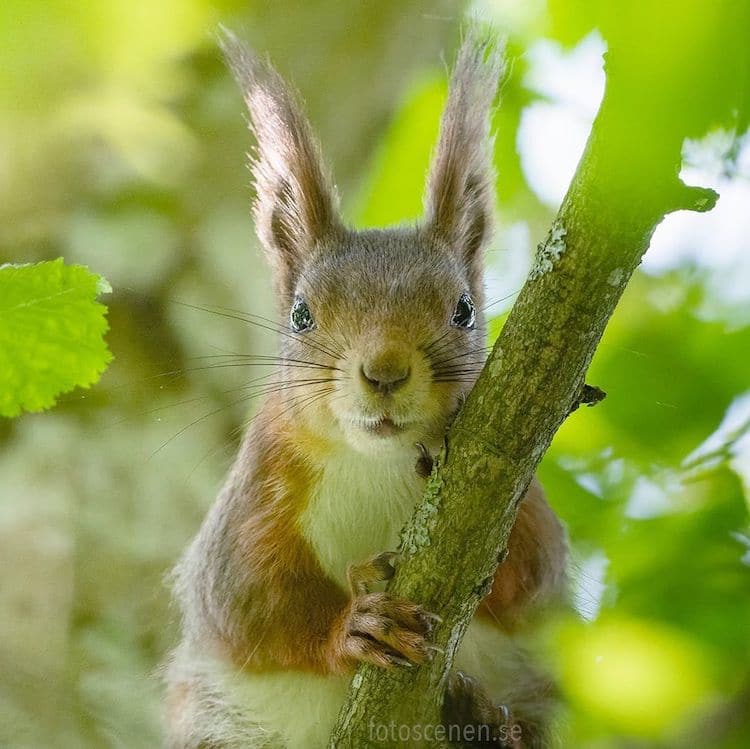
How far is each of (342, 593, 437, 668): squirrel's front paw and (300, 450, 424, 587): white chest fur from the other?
41cm

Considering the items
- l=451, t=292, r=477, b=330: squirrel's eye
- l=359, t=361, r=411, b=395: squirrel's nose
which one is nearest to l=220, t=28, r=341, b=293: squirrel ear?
l=451, t=292, r=477, b=330: squirrel's eye

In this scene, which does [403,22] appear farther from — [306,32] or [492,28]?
[492,28]

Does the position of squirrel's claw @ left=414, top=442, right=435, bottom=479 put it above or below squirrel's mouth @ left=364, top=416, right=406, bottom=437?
below

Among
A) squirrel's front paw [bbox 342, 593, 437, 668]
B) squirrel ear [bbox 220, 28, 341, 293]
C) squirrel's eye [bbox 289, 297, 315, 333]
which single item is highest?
squirrel ear [bbox 220, 28, 341, 293]

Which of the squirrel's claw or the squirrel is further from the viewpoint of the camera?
the squirrel

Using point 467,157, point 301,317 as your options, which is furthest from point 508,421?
Result: point 467,157

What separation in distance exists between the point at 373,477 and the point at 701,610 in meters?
1.01

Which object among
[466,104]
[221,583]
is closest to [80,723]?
[221,583]

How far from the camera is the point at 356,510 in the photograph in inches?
106

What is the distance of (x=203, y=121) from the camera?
4316mm

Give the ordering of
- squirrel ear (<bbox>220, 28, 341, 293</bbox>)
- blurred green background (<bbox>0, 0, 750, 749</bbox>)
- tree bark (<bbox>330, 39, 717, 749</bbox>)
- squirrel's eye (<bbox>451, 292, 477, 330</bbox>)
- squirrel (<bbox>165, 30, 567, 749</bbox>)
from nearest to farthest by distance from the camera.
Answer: tree bark (<bbox>330, 39, 717, 749</bbox>)
squirrel (<bbox>165, 30, 567, 749</bbox>)
squirrel's eye (<bbox>451, 292, 477, 330</bbox>)
squirrel ear (<bbox>220, 28, 341, 293</bbox>)
blurred green background (<bbox>0, 0, 750, 749</bbox>)

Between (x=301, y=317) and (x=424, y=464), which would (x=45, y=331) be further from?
(x=301, y=317)

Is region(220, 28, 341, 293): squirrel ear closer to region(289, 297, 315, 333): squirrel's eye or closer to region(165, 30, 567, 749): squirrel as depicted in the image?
region(165, 30, 567, 749): squirrel

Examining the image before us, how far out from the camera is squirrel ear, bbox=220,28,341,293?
2818 millimetres
